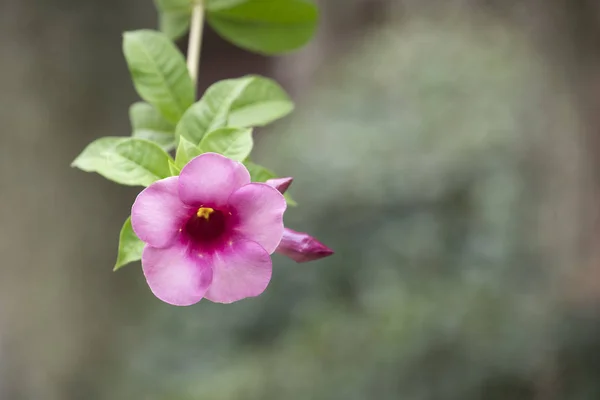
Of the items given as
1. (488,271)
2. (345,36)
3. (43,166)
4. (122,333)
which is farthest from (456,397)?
(345,36)

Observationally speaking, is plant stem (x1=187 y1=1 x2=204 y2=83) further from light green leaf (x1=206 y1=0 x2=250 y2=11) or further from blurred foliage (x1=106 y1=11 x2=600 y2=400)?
blurred foliage (x1=106 y1=11 x2=600 y2=400)

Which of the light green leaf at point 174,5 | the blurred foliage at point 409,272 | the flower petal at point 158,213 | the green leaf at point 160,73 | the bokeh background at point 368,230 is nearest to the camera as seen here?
the flower petal at point 158,213

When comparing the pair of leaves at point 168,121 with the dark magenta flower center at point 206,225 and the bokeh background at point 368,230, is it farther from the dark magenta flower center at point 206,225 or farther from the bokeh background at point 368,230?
the bokeh background at point 368,230

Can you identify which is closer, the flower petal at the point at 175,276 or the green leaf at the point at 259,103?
the flower petal at the point at 175,276

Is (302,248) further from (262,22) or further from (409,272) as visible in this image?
(409,272)

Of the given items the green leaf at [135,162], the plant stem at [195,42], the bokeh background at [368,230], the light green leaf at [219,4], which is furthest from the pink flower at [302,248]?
the bokeh background at [368,230]

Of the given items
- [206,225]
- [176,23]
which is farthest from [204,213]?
[176,23]

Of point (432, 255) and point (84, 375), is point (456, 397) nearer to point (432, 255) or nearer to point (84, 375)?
point (432, 255)
